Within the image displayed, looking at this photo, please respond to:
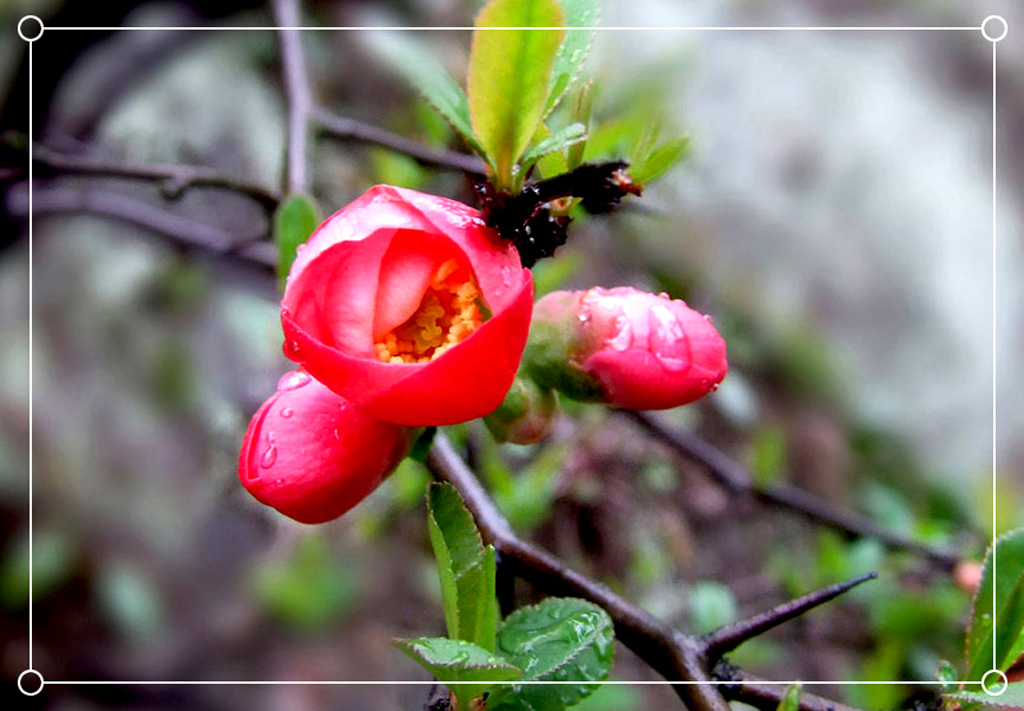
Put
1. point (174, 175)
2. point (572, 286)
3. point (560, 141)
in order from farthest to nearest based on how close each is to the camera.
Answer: point (572, 286) < point (174, 175) < point (560, 141)

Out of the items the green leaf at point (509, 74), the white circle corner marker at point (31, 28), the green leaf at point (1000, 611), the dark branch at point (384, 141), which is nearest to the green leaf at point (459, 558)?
the green leaf at point (509, 74)

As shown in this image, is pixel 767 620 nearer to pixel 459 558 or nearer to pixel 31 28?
pixel 459 558

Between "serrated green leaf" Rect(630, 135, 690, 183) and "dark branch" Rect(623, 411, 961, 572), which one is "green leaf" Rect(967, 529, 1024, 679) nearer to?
"serrated green leaf" Rect(630, 135, 690, 183)

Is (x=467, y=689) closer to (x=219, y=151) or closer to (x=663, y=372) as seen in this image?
(x=663, y=372)

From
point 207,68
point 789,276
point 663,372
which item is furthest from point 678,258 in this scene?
point 663,372

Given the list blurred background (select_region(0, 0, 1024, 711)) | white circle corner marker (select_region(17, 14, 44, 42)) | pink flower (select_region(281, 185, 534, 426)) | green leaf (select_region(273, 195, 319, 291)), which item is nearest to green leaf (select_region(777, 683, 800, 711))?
pink flower (select_region(281, 185, 534, 426))

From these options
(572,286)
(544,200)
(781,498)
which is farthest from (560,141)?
(572,286)
